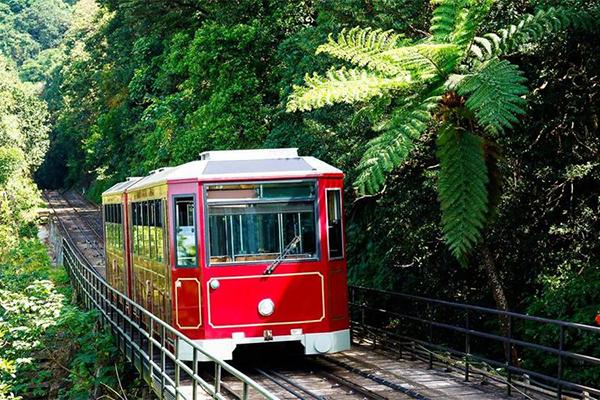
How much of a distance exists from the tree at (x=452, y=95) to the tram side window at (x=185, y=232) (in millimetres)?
2355

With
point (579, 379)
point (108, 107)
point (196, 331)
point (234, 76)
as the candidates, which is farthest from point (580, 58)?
point (108, 107)

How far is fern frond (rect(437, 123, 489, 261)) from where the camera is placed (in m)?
13.4

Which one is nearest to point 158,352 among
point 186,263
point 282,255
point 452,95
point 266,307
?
point 186,263

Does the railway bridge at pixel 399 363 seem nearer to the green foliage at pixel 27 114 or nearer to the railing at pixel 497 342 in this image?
the railing at pixel 497 342

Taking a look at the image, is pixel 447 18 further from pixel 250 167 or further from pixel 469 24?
pixel 250 167

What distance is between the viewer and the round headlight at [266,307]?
1566 cm

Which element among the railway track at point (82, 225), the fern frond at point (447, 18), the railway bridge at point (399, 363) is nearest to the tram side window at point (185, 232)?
the railway bridge at point (399, 363)

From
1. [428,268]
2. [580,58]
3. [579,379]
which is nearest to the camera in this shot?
[579,379]

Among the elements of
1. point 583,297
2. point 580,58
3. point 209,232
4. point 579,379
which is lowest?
point 579,379

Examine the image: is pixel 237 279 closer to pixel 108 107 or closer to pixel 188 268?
pixel 188 268

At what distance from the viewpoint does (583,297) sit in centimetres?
1546

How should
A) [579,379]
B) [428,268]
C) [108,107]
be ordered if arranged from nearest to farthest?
1. [579,379]
2. [428,268]
3. [108,107]

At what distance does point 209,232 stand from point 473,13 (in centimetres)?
466

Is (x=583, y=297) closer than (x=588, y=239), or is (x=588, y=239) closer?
(x=583, y=297)
